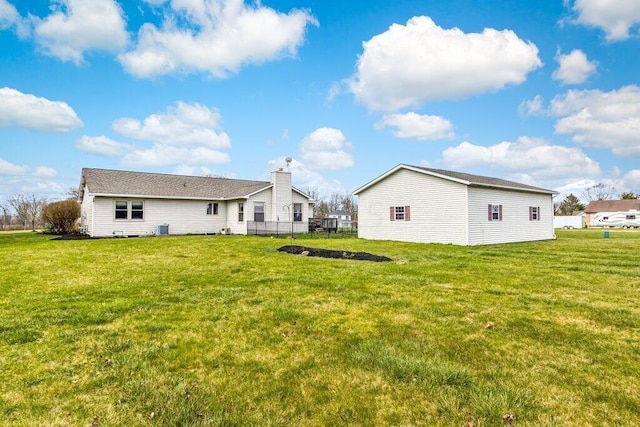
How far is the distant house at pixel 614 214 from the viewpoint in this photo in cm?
4225

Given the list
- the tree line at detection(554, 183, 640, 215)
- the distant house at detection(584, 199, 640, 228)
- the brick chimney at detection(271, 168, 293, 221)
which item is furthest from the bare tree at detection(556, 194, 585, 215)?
the brick chimney at detection(271, 168, 293, 221)

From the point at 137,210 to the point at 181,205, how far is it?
273 centimetres

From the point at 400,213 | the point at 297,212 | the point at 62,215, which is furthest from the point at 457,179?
the point at 62,215

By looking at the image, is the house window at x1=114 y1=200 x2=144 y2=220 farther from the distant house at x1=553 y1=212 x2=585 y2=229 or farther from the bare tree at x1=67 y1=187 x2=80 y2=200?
the distant house at x1=553 y1=212 x2=585 y2=229

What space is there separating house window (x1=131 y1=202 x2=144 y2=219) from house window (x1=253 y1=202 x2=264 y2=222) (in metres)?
7.24

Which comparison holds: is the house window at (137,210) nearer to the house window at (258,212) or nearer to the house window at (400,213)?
the house window at (258,212)

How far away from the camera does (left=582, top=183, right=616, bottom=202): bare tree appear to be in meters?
64.8

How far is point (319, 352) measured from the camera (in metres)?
3.50

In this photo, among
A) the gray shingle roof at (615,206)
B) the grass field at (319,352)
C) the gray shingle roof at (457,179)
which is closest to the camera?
the grass field at (319,352)

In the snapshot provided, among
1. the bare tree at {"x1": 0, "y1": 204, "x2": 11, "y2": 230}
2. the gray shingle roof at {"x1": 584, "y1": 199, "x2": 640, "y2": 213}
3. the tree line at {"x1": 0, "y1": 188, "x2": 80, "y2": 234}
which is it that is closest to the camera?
the tree line at {"x1": 0, "y1": 188, "x2": 80, "y2": 234}

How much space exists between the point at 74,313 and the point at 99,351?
1.77 meters

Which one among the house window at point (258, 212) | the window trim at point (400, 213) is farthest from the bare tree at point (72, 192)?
the window trim at point (400, 213)

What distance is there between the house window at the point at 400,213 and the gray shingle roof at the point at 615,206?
52892 millimetres

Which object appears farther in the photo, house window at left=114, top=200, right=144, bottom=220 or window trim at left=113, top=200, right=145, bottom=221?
house window at left=114, top=200, right=144, bottom=220
